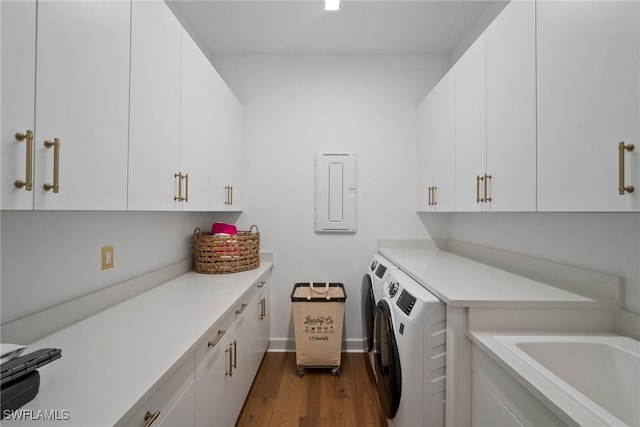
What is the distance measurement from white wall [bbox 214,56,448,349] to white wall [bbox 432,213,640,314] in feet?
2.87

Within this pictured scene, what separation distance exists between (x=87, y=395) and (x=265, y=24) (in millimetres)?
2469

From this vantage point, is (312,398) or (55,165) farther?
(312,398)

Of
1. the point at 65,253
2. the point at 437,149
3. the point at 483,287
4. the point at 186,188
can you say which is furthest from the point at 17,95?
the point at 437,149

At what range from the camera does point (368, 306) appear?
2.39 m

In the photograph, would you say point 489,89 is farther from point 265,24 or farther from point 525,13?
point 265,24

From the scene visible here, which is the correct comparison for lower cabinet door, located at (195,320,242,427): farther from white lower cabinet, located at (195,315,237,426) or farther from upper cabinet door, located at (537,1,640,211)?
upper cabinet door, located at (537,1,640,211)

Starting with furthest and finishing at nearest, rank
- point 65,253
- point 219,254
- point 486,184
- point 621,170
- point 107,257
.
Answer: point 219,254, point 486,184, point 107,257, point 65,253, point 621,170

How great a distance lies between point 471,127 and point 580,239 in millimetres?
779

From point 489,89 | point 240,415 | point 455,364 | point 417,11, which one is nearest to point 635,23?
point 489,89

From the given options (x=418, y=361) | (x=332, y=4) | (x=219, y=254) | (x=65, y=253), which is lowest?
(x=418, y=361)

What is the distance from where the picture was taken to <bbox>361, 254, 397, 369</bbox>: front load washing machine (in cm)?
198

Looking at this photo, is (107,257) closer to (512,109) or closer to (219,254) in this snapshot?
(219,254)

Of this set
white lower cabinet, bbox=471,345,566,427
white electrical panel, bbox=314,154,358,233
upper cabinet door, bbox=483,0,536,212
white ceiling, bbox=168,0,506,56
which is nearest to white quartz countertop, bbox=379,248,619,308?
white lower cabinet, bbox=471,345,566,427

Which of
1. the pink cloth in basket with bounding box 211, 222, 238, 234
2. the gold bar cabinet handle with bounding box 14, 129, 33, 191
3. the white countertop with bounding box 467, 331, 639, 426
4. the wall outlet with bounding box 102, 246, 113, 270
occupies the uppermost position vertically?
the gold bar cabinet handle with bounding box 14, 129, 33, 191
